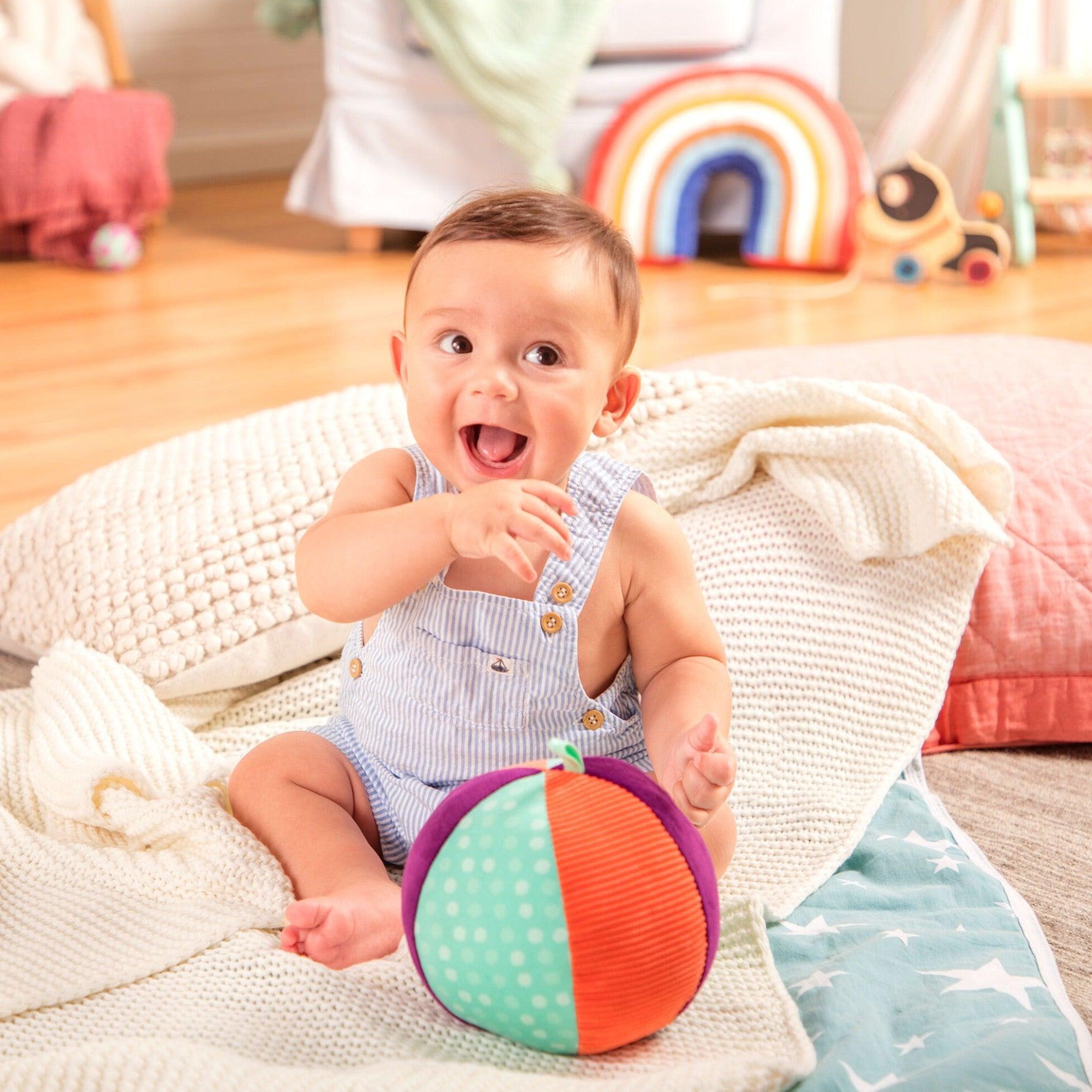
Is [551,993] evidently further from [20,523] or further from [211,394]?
[211,394]

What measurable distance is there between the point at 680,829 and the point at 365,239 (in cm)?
266

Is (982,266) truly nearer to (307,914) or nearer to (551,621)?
(551,621)

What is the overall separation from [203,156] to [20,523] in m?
3.27

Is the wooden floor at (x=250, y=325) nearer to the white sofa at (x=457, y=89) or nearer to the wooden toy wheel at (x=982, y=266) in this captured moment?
the wooden toy wheel at (x=982, y=266)

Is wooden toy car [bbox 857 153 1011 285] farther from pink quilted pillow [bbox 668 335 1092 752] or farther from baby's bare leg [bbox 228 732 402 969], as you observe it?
baby's bare leg [bbox 228 732 402 969]

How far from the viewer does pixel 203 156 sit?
4.18 meters

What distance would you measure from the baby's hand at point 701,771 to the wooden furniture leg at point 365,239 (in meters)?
2.59

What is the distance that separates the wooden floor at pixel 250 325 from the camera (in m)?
1.97

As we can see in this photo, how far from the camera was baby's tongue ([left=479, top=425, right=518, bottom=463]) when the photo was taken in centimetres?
77

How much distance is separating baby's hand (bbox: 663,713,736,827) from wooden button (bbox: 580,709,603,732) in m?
0.11

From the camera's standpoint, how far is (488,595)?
2.72 feet

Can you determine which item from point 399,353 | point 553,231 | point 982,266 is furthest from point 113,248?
point 553,231

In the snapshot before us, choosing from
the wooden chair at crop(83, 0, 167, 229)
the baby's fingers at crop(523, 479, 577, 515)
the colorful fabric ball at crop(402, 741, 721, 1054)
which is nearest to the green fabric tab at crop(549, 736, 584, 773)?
the colorful fabric ball at crop(402, 741, 721, 1054)

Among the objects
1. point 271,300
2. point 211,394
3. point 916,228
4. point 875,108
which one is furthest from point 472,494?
point 875,108
